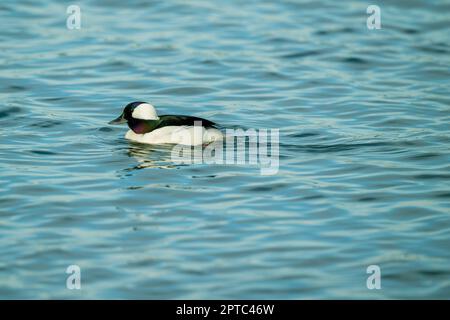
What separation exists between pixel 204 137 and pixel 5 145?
270 centimetres

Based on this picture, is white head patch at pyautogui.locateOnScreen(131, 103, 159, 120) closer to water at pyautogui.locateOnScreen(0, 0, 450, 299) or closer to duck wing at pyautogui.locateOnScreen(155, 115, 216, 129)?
duck wing at pyautogui.locateOnScreen(155, 115, 216, 129)

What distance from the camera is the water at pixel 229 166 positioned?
917 cm

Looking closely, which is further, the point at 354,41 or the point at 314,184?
the point at 354,41

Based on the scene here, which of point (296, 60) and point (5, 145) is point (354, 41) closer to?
point (296, 60)

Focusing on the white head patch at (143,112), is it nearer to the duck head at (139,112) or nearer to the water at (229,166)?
the duck head at (139,112)

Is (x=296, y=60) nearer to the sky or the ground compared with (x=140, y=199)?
nearer to the sky

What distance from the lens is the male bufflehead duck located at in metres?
12.9

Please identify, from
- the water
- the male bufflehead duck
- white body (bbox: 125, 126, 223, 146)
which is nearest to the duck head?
the male bufflehead duck

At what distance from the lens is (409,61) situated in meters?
17.8

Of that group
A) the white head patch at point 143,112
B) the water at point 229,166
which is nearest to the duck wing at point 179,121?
the white head patch at point 143,112

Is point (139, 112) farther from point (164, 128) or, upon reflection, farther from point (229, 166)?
point (229, 166)

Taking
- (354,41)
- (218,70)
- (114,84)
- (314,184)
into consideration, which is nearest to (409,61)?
(354,41)

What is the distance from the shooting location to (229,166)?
12.2 meters

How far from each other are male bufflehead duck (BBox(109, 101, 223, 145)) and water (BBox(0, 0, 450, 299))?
240 millimetres
